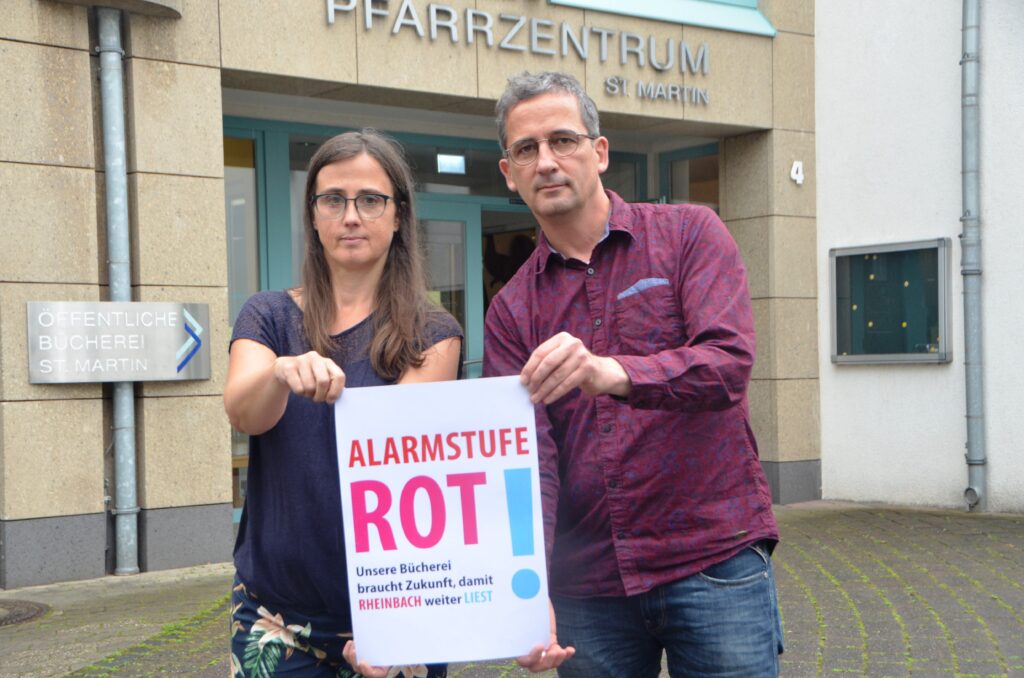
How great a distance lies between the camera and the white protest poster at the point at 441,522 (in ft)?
8.23

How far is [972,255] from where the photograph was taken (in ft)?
32.9

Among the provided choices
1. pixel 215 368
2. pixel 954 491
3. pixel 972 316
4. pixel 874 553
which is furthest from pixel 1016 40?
pixel 215 368

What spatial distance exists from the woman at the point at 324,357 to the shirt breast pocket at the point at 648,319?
0.39 metres

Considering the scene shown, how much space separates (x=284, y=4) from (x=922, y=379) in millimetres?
6170

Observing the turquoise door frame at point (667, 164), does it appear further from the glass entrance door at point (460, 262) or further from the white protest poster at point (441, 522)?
the white protest poster at point (441, 522)

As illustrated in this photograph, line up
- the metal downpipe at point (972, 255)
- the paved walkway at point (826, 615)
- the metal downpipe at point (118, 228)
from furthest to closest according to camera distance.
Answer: the metal downpipe at point (972, 255) < the metal downpipe at point (118, 228) < the paved walkway at point (826, 615)

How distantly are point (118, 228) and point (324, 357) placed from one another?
5583 mm

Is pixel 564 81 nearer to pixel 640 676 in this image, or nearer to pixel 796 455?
pixel 640 676

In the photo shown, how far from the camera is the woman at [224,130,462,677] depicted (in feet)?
8.52

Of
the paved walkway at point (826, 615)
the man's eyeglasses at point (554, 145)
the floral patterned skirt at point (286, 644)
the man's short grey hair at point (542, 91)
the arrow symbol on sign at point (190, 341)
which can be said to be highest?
the man's short grey hair at point (542, 91)

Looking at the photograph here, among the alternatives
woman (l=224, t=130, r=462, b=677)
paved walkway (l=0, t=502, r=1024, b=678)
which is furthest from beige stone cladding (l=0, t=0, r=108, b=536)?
woman (l=224, t=130, r=462, b=677)

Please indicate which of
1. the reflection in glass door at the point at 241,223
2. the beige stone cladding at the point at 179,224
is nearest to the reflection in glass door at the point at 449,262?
the reflection in glass door at the point at 241,223

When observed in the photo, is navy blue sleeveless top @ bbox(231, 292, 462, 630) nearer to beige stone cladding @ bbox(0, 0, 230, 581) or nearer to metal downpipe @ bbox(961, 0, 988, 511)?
beige stone cladding @ bbox(0, 0, 230, 581)

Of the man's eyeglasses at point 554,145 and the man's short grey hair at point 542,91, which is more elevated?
the man's short grey hair at point 542,91
